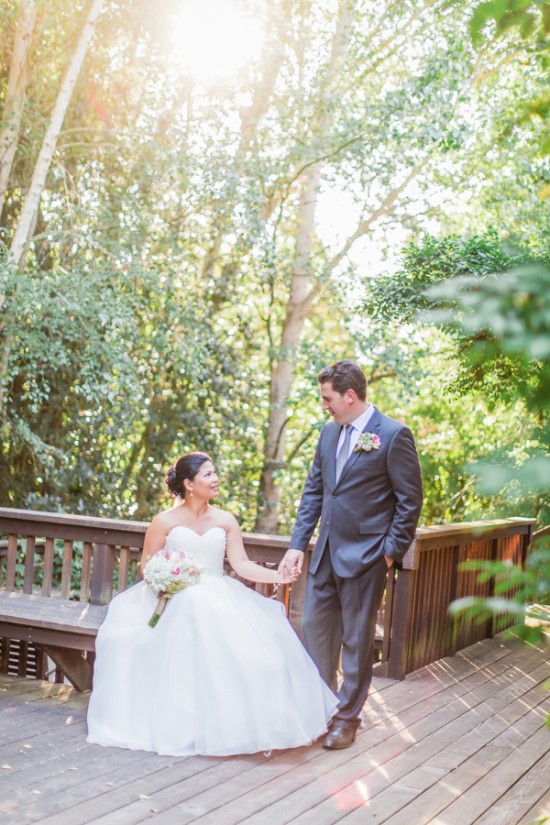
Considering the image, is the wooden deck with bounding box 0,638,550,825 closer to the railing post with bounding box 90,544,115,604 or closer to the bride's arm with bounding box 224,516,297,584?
the railing post with bounding box 90,544,115,604

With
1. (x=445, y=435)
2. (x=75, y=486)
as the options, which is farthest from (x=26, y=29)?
(x=445, y=435)

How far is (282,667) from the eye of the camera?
4039 mm

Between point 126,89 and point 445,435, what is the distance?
6885 millimetres

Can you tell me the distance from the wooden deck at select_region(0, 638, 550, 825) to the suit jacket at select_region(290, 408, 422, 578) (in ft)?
2.70

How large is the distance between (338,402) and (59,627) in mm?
1729

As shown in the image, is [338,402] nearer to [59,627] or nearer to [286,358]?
[59,627]

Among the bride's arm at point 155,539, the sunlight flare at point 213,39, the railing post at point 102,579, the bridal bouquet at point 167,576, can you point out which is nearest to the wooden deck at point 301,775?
the railing post at point 102,579

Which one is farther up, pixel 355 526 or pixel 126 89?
pixel 126 89

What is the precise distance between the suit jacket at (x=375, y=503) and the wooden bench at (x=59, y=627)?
4.17 ft

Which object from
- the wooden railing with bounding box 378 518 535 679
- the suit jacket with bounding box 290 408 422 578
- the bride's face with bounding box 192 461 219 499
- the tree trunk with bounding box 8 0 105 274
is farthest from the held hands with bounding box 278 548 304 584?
the tree trunk with bounding box 8 0 105 274

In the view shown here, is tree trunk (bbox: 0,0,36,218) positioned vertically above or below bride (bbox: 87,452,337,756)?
above

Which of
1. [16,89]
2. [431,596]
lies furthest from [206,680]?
[16,89]

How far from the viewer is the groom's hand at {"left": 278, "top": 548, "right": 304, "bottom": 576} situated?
14.0 feet

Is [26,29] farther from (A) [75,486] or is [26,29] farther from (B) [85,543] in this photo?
(B) [85,543]
